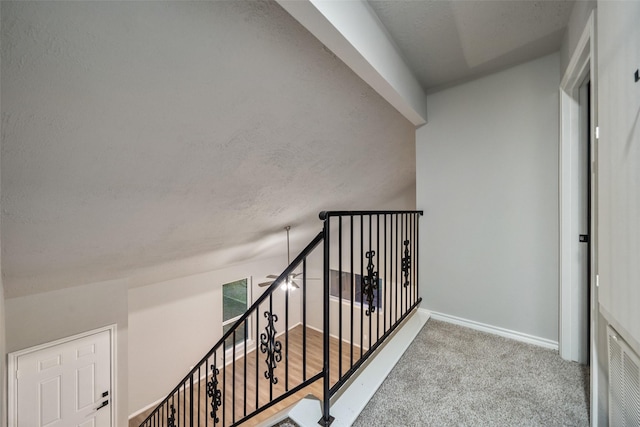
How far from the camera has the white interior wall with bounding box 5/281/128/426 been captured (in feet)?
8.76

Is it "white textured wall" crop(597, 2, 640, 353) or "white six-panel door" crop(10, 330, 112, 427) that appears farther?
"white six-panel door" crop(10, 330, 112, 427)

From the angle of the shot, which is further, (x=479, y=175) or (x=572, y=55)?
(x=479, y=175)

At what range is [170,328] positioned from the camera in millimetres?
4668

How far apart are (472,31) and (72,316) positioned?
4.70 m

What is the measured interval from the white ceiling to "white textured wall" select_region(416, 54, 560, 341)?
0.23 metres

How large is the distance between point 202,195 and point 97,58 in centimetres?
129

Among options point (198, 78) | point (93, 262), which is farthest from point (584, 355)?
point (93, 262)

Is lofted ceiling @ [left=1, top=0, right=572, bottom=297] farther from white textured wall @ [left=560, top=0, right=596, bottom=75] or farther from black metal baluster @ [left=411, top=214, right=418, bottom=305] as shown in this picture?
black metal baluster @ [left=411, top=214, right=418, bottom=305]

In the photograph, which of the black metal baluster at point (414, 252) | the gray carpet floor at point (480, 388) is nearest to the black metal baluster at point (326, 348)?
the gray carpet floor at point (480, 388)

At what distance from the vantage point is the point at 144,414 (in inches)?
171

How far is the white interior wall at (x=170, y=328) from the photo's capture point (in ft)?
14.0

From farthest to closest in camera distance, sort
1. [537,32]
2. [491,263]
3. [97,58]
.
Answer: [491,263] → [537,32] → [97,58]

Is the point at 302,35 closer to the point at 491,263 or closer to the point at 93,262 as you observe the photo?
the point at 491,263

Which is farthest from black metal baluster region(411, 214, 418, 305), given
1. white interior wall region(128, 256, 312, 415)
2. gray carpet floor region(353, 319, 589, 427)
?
white interior wall region(128, 256, 312, 415)
